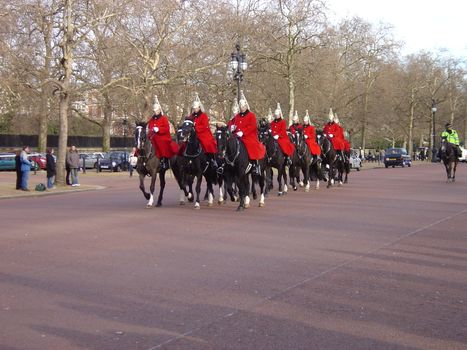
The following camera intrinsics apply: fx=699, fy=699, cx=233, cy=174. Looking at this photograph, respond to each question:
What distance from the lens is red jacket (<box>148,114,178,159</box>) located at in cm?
1844

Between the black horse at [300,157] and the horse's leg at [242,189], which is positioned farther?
the black horse at [300,157]

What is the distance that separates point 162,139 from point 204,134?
3.86 ft

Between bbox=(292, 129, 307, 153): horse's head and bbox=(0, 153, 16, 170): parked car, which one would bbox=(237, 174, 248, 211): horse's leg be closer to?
bbox=(292, 129, 307, 153): horse's head

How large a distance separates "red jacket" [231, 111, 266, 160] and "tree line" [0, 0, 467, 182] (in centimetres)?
1391

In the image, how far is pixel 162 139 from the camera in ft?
60.9

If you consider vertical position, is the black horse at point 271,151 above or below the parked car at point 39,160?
above

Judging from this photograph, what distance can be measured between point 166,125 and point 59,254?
26.6ft

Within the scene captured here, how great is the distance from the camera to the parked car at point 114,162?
53.2 meters

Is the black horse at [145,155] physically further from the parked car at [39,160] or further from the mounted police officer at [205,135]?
the parked car at [39,160]

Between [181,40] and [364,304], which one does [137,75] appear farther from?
[364,304]

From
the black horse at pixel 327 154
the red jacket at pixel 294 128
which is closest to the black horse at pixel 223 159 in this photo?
the red jacket at pixel 294 128

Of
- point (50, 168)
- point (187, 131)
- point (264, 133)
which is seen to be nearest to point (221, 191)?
point (264, 133)

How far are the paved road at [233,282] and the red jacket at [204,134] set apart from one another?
255 centimetres

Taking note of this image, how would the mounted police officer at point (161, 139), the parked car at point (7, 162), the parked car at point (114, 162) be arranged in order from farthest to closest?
the parked car at point (114, 162)
the parked car at point (7, 162)
the mounted police officer at point (161, 139)
